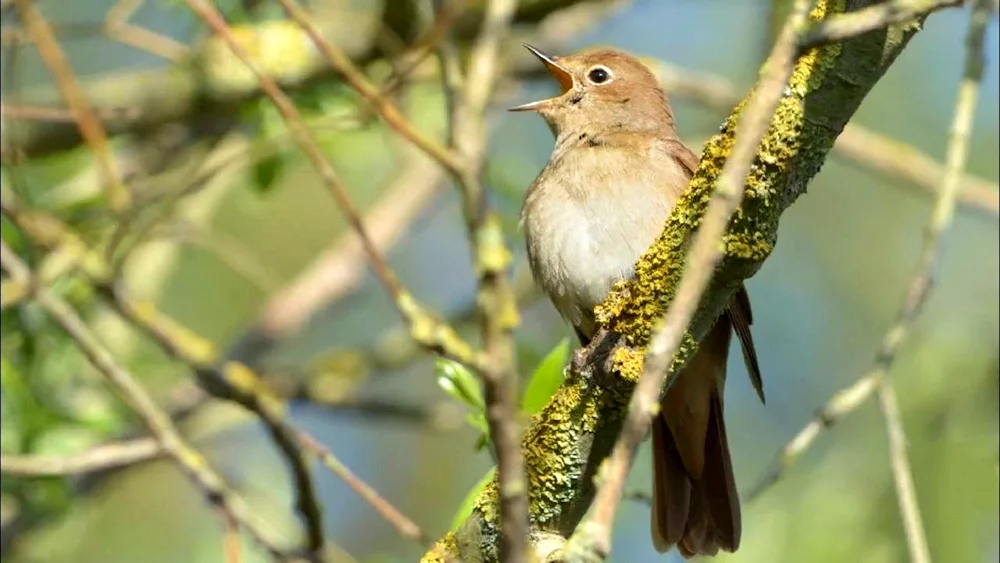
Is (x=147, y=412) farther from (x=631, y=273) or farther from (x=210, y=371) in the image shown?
(x=631, y=273)

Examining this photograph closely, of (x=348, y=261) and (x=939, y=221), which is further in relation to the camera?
(x=348, y=261)

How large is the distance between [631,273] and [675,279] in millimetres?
1578

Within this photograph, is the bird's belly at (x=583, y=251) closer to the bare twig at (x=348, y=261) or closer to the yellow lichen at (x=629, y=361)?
the yellow lichen at (x=629, y=361)

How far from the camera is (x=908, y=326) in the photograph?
357 centimetres

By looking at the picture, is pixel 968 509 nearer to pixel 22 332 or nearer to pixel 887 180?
pixel 887 180

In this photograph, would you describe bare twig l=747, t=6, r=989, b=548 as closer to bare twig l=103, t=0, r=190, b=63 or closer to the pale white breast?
the pale white breast

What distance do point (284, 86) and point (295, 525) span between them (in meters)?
1.80

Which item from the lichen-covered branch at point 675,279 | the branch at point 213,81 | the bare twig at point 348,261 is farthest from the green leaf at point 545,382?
the bare twig at point 348,261

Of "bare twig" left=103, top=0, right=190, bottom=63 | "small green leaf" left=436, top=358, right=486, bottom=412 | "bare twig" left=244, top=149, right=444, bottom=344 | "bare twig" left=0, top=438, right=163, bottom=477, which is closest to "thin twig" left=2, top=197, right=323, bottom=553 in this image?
"bare twig" left=0, top=438, right=163, bottom=477

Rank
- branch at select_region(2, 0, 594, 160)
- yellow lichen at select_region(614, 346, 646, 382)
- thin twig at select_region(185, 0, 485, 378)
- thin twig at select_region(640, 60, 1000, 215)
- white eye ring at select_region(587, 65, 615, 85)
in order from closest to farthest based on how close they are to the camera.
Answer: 1. thin twig at select_region(185, 0, 485, 378)
2. yellow lichen at select_region(614, 346, 646, 382)
3. white eye ring at select_region(587, 65, 615, 85)
4. branch at select_region(2, 0, 594, 160)
5. thin twig at select_region(640, 60, 1000, 215)

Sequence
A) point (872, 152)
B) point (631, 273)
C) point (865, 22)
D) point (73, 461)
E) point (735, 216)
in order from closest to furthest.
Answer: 1. point (865, 22)
2. point (735, 216)
3. point (73, 461)
4. point (631, 273)
5. point (872, 152)

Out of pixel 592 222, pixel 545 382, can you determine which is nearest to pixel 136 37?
pixel 592 222

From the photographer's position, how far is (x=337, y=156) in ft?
18.7

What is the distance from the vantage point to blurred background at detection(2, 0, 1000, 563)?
4.79 metres
